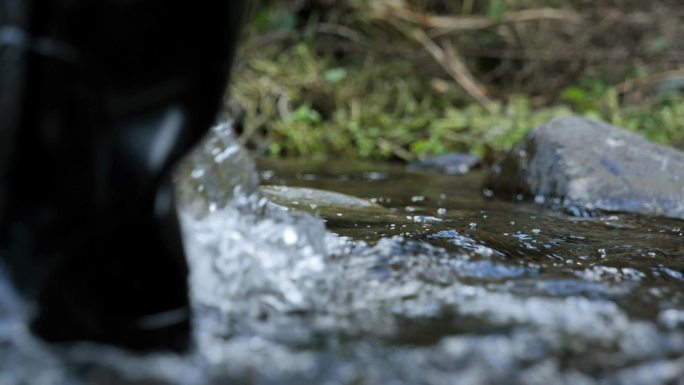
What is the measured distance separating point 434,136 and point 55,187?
544 centimetres

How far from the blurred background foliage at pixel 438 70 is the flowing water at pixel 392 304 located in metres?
4.06

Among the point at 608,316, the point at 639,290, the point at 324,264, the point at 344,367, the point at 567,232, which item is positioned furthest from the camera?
the point at 567,232

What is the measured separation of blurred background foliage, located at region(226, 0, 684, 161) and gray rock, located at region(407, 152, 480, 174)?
56 cm

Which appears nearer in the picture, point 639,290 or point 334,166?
point 639,290

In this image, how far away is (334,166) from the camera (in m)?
5.47

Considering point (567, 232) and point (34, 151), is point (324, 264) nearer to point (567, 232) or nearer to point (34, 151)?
point (34, 151)

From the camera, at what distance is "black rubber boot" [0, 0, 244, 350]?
1069 millimetres

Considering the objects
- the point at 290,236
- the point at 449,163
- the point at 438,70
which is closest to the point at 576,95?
the point at 438,70

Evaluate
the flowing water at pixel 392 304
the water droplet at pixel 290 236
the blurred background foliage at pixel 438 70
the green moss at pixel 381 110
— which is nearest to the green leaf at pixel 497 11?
the blurred background foliage at pixel 438 70

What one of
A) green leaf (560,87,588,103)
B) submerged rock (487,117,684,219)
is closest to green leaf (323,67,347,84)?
green leaf (560,87,588,103)

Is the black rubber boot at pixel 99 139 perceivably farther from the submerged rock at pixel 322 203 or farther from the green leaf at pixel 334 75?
the green leaf at pixel 334 75

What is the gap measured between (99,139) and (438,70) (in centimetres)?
687

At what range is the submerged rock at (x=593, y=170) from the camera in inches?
132

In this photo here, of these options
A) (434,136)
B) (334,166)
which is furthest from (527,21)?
(334,166)
